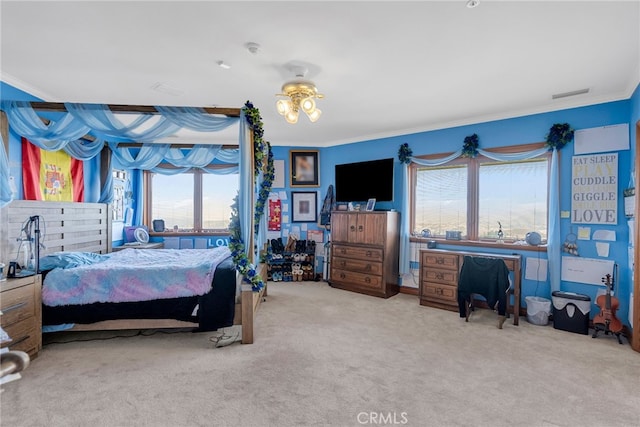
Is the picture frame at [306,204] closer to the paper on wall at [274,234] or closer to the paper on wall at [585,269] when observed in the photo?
the paper on wall at [274,234]

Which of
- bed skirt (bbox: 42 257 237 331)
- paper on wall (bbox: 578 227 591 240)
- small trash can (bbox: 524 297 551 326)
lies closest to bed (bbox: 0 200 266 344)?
bed skirt (bbox: 42 257 237 331)

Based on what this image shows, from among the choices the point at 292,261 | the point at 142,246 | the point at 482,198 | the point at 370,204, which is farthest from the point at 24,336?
the point at 482,198

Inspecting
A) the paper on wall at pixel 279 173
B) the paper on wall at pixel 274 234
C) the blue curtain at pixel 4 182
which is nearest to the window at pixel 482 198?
the paper on wall at pixel 279 173

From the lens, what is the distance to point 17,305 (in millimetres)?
2635

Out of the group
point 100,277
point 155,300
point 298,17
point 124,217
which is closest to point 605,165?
point 298,17

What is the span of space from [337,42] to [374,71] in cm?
67

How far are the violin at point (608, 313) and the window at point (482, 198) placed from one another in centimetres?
92

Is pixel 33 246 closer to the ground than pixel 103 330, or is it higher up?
higher up

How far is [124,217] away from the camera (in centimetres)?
558

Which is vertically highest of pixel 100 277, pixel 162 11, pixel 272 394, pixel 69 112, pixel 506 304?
pixel 162 11

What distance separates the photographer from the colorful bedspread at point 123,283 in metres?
3.04

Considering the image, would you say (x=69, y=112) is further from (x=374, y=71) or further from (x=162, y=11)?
(x=374, y=71)

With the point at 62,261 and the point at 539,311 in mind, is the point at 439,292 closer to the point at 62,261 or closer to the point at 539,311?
the point at 539,311

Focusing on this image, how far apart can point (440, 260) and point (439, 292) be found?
45cm
